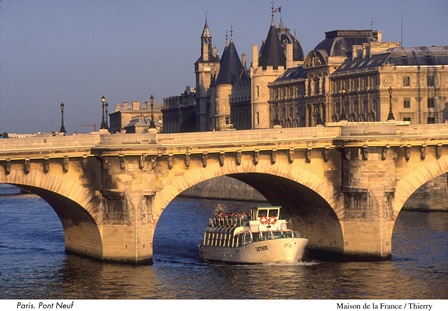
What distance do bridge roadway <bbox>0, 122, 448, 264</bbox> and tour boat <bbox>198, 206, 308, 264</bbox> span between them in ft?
9.18

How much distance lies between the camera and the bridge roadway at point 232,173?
82.9 meters

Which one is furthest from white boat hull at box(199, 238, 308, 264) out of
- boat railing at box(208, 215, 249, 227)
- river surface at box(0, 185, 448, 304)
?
boat railing at box(208, 215, 249, 227)

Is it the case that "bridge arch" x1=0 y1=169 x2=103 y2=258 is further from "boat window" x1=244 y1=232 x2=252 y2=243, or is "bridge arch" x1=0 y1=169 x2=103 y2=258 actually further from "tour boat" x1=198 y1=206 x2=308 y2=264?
"boat window" x1=244 y1=232 x2=252 y2=243

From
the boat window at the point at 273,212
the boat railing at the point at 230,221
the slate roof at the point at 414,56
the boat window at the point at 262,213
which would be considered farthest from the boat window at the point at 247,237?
the slate roof at the point at 414,56

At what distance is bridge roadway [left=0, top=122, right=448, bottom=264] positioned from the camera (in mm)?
82938

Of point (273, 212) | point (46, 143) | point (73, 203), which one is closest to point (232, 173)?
point (273, 212)

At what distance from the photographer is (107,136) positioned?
3287 inches

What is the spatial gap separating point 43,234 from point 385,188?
34286mm

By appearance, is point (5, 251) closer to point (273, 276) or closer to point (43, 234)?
point (43, 234)

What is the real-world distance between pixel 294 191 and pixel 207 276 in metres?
11.9

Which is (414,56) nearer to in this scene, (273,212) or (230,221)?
(273,212)

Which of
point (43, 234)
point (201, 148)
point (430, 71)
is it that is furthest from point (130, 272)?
point (430, 71)

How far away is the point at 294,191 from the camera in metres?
92.5

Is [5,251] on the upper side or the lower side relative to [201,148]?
lower
